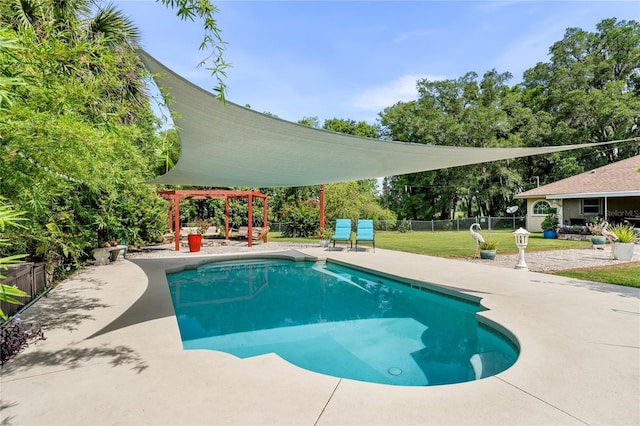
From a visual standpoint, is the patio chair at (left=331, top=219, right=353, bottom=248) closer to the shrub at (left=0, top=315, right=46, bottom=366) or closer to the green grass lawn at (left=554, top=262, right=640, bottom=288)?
the green grass lawn at (left=554, top=262, right=640, bottom=288)

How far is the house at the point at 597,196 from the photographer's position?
1383 cm

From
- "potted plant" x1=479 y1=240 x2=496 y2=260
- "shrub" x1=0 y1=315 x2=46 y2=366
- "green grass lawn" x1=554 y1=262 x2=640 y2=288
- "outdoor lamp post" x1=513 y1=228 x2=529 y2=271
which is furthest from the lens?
"potted plant" x1=479 y1=240 x2=496 y2=260

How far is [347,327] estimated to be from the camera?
4.20 metres

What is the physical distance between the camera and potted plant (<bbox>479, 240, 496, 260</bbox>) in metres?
7.90

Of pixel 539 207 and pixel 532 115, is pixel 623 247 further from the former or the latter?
pixel 532 115

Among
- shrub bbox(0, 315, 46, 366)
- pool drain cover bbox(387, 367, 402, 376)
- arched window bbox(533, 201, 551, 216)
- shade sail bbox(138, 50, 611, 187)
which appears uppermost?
shade sail bbox(138, 50, 611, 187)

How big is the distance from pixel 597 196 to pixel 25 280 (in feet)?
59.5

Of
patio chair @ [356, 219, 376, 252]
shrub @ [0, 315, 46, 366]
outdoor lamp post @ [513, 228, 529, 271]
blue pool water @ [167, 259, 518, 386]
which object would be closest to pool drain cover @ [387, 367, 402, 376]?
blue pool water @ [167, 259, 518, 386]

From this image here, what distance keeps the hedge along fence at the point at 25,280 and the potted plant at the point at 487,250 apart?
838 centimetres

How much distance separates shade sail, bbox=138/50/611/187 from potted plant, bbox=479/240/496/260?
3.45 meters

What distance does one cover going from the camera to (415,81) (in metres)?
26.2

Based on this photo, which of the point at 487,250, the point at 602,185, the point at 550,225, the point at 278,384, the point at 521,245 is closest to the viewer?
the point at 278,384

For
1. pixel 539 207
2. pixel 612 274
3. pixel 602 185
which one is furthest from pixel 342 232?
pixel 539 207

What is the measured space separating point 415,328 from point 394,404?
238 centimetres
